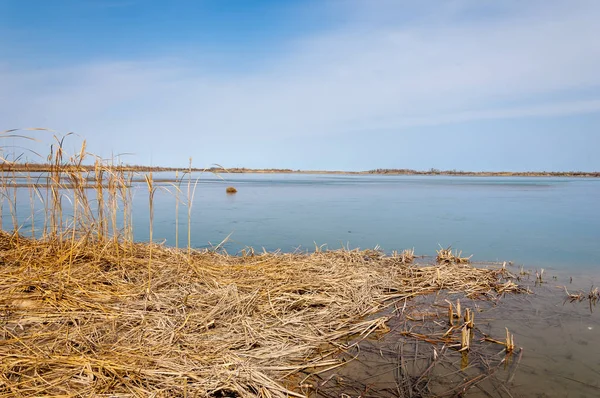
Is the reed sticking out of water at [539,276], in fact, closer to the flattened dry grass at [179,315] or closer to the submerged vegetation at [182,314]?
the submerged vegetation at [182,314]

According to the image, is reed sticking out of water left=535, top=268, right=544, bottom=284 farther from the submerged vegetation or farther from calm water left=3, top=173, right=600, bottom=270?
calm water left=3, top=173, right=600, bottom=270

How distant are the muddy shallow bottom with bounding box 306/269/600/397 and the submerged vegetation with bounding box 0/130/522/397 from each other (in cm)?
9

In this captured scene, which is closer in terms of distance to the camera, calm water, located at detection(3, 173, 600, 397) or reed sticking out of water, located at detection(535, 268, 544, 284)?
calm water, located at detection(3, 173, 600, 397)

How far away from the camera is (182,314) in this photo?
3.43 m

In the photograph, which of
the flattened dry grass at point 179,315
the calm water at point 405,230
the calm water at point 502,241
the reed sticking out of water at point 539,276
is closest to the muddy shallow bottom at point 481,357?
the calm water at point 502,241

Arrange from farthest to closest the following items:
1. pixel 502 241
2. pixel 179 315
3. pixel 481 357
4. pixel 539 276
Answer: pixel 502 241 → pixel 539 276 → pixel 179 315 → pixel 481 357

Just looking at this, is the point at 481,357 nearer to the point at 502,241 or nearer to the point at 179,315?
the point at 179,315

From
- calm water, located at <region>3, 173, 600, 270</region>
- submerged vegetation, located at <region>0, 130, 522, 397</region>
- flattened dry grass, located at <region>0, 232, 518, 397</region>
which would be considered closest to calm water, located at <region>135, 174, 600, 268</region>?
calm water, located at <region>3, 173, 600, 270</region>

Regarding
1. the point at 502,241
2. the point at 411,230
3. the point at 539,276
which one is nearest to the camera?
the point at 539,276

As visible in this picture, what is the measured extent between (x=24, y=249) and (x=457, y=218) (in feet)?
36.3

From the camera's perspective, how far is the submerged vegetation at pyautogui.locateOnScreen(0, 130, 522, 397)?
98.6 inches

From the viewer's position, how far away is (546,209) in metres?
14.8

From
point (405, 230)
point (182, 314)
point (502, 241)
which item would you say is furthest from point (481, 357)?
point (405, 230)

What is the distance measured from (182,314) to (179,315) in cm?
4
